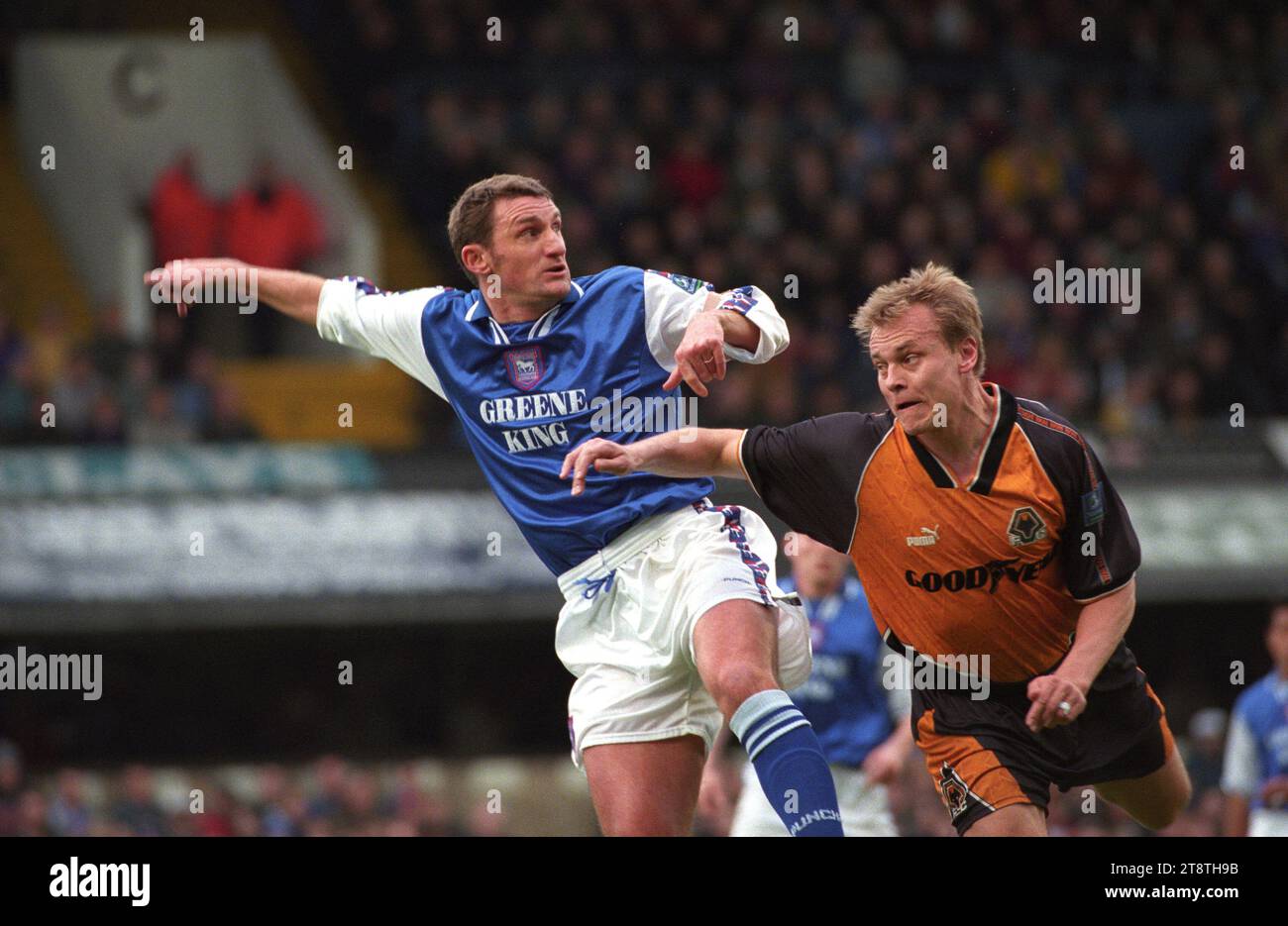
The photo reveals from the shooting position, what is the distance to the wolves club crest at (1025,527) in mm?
5785

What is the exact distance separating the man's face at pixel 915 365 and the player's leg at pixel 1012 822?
1228mm

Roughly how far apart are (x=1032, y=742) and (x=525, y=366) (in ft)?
6.84

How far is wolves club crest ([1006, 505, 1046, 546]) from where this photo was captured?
579 centimetres

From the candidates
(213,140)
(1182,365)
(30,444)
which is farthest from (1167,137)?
(30,444)

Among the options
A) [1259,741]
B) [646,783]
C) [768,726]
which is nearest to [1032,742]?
[768,726]

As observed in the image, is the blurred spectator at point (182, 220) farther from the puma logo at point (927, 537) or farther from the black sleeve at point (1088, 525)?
the black sleeve at point (1088, 525)

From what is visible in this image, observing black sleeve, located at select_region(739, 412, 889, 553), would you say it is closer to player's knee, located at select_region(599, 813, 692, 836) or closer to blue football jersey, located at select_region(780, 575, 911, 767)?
player's knee, located at select_region(599, 813, 692, 836)

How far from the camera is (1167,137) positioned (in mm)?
17812

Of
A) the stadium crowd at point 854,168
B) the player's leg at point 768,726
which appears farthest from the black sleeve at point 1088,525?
the stadium crowd at point 854,168

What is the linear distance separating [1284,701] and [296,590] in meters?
7.74

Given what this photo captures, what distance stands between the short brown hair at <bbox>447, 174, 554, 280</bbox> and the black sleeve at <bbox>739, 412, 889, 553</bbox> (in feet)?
3.75

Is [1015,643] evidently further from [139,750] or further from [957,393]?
[139,750]

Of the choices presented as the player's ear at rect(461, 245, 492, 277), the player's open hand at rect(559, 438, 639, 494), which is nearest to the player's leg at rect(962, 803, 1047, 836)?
the player's open hand at rect(559, 438, 639, 494)

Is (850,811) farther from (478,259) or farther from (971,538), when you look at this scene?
(478,259)
